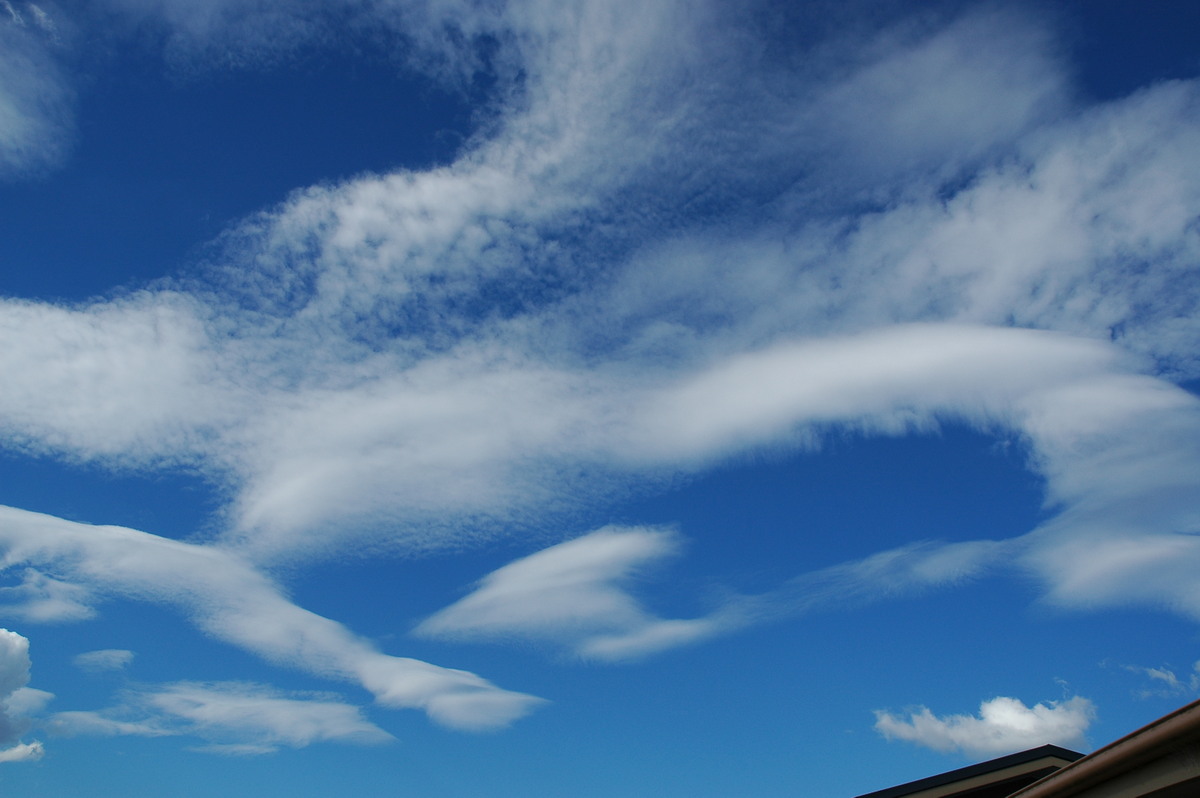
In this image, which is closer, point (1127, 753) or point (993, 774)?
point (1127, 753)

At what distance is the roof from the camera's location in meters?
13.9

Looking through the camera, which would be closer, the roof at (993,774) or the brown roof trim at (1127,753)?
the brown roof trim at (1127,753)

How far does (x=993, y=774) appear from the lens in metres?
14.0

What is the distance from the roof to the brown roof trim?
251 inches

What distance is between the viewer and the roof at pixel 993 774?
13930 millimetres

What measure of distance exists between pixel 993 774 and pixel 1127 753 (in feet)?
28.8

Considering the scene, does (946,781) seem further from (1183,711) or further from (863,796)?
(1183,711)

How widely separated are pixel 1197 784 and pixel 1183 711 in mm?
1152

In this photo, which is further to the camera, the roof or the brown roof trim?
the roof

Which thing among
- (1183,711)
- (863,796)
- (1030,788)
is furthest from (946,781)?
(1183,711)

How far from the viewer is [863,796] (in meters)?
14.4

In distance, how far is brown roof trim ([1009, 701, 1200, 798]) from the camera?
6004mm

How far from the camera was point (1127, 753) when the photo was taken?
22.1 ft

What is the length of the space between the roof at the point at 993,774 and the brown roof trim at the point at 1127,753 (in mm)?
6374
